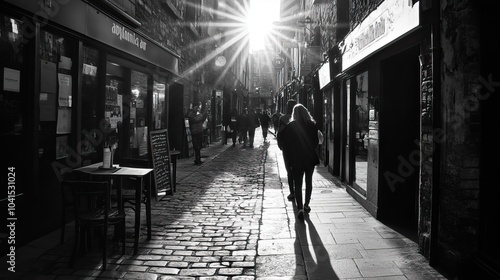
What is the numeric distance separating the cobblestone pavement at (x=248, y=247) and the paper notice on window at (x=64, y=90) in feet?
5.74

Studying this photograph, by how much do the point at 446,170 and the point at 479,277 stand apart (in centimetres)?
94

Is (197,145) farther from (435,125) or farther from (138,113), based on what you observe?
(435,125)

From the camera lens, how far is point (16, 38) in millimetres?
4340

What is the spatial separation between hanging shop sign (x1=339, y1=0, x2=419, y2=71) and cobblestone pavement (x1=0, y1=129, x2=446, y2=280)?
2404 mm

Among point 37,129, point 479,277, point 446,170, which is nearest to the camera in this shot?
point 479,277

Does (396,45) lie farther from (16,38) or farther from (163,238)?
(16,38)

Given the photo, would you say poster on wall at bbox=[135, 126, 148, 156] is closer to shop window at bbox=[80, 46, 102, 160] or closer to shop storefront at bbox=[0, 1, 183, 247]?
shop storefront at bbox=[0, 1, 183, 247]

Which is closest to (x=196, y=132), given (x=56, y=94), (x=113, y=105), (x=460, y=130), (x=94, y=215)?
(x=113, y=105)

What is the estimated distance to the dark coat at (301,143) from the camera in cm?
572

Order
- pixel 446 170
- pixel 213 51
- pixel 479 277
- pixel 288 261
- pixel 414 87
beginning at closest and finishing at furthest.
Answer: pixel 479 277
pixel 446 170
pixel 288 261
pixel 414 87
pixel 213 51

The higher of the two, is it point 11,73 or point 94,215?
point 11,73

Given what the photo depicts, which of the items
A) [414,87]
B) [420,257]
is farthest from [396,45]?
[420,257]

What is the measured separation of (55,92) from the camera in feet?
17.0

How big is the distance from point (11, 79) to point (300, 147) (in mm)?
3698
